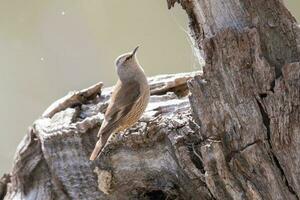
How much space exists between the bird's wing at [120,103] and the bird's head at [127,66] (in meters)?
0.07

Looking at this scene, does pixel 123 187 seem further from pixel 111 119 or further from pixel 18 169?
pixel 18 169

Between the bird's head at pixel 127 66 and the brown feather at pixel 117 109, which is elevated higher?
the bird's head at pixel 127 66

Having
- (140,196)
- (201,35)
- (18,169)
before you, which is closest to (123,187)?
(140,196)

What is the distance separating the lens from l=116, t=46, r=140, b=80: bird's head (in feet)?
9.50

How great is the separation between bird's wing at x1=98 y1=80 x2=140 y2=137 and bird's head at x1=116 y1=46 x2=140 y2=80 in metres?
0.07

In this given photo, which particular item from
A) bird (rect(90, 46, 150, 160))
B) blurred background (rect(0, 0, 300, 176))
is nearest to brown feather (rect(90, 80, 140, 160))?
bird (rect(90, 46, 150, 160))

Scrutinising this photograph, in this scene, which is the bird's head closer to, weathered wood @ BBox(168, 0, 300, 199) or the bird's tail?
the bird's tail

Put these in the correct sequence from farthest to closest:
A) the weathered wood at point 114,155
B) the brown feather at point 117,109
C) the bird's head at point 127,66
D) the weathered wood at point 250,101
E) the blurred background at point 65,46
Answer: the blurred background at point 65,46 → the bird's head at point 127,66 → the brown feather at point 117,109 → the weathered wood at point 114,155 → the weathered wood at point 250,101

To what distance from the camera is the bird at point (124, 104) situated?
2434 mm

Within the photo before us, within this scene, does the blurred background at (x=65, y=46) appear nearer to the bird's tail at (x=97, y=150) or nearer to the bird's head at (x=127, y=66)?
the bird's head at (x=127, y=66)

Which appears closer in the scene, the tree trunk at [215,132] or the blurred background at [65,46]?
the tree trunk at [215,132]

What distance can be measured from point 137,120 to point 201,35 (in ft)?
1.67

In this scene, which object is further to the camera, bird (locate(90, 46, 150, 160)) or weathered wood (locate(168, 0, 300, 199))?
bird (locate(90, 46, 150, 160))

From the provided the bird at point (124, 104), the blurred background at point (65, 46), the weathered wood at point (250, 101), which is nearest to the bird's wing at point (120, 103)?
the bird at point (124, 104)
